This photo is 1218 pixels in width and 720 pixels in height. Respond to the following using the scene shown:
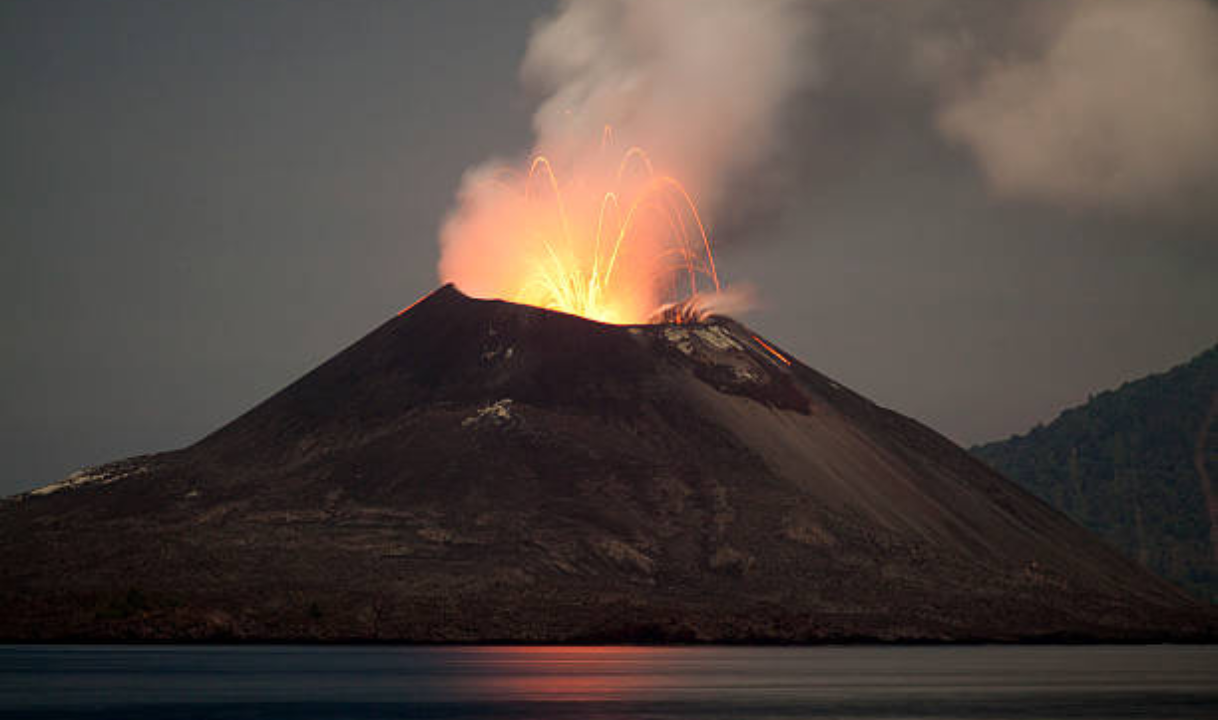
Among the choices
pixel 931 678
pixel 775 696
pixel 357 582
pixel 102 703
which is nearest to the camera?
pixel 102 703

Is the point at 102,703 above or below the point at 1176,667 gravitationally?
above

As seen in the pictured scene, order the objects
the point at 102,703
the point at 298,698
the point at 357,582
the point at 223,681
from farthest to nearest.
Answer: the point at 357,582
the point at 223,681
the point at 298,698
the point at 102,703

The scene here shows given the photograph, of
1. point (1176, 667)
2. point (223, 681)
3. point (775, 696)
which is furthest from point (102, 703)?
point (1176, 667)

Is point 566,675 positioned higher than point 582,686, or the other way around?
point 582,686

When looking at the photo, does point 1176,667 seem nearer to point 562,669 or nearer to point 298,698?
point 562,669

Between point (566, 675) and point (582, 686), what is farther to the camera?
point (566, 675)

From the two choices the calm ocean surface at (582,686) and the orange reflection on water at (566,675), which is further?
the orange reflection on water at (566,675)

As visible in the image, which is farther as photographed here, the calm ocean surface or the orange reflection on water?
the orange reflection on water

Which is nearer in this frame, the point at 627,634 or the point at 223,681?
the point at 223,681
